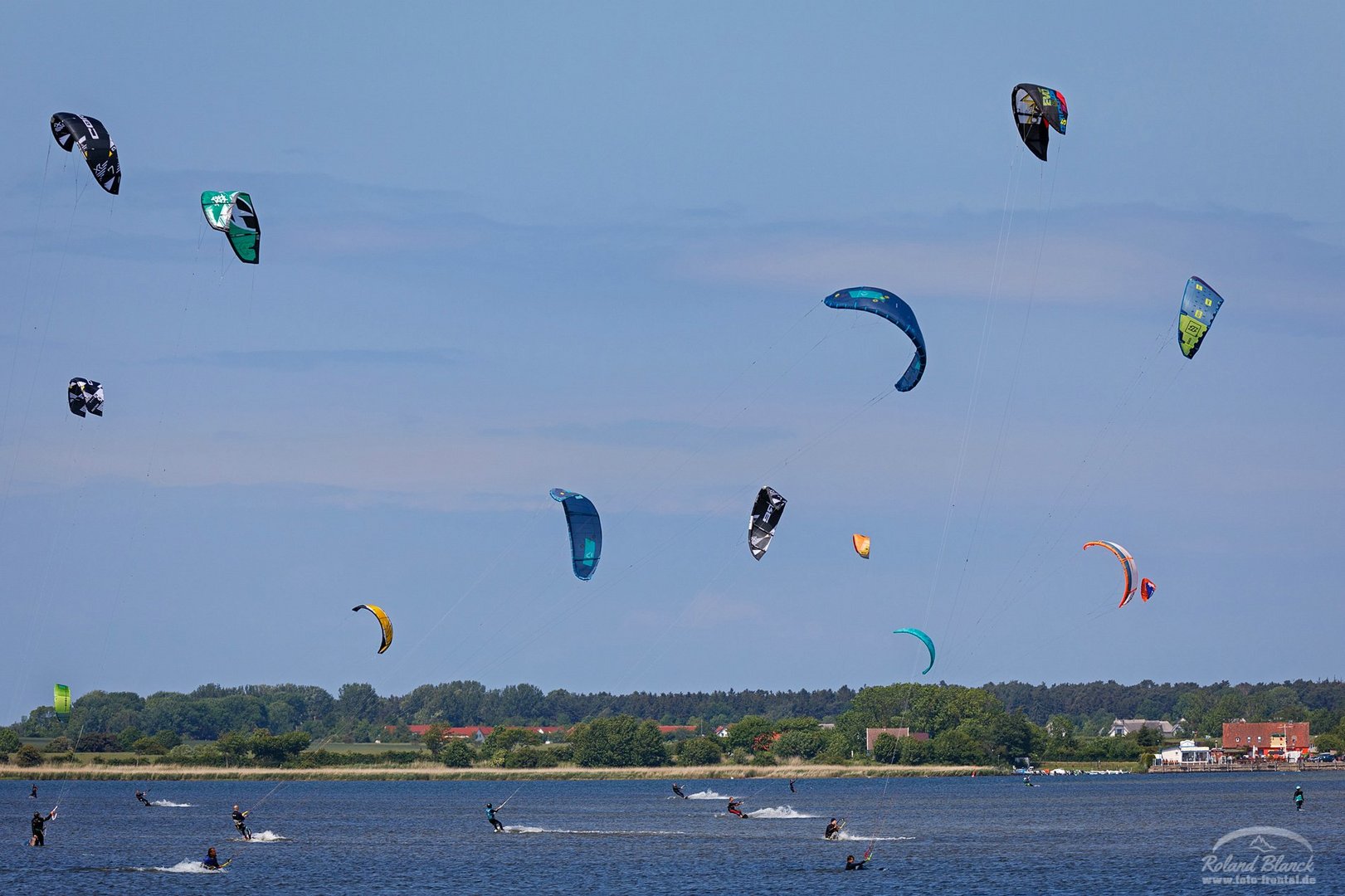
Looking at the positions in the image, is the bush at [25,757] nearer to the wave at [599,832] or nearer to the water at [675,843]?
the water at [675,843]

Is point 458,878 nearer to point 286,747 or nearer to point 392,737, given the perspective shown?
point 286,747

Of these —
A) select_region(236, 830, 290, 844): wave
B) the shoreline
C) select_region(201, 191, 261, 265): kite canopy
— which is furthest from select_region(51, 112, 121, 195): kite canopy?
the shoreline

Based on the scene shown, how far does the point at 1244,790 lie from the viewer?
258 feet

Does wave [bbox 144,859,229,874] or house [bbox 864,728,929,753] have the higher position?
house [bbox 864,728,929,753]

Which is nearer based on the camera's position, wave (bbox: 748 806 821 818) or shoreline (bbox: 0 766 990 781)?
wave (bbox: 748 806 821 818)

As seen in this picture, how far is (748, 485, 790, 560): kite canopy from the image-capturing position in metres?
36.7

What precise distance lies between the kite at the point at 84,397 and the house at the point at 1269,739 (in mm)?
98959

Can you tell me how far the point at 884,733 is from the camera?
101938mm

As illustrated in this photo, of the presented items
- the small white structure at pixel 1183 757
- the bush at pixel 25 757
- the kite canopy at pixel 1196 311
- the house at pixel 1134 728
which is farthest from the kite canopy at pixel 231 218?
the house at pixel 1134 728

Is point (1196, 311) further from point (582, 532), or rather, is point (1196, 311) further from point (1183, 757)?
point (1183, 757)

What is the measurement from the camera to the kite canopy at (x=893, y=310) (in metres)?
33.8

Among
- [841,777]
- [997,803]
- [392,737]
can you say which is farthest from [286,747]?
[392,737]

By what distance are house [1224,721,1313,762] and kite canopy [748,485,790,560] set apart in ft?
301

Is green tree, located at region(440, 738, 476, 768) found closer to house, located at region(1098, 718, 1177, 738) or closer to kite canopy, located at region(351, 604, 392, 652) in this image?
kite canopy, located at region(351, 604, 392, 652)
